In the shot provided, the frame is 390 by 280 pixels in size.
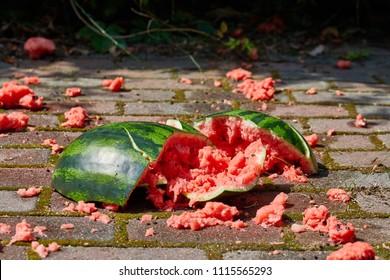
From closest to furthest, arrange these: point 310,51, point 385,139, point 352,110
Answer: point 385,139, point 352,110, point 310,51

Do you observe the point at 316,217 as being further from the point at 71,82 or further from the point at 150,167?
the point at 71,82

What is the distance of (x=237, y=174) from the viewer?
448 cm

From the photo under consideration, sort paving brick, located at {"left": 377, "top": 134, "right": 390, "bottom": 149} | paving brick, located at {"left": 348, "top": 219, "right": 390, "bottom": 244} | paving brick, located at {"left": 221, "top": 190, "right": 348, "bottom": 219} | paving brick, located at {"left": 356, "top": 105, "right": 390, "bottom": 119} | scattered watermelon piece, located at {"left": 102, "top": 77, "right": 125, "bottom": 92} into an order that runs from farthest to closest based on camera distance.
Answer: scattered watermelon piece, located at {"left": 102, "top": 77, "right": 125, "bottom": 92}
paving brick, located at {"left": 356, "top": 105, "right": 390, "bottom": 119}
paving brick, located at {"left": 377, "top": 134, "right": 390, "bottom": 149}
paving brick, located at {"left": 221, "top": 190, "right": 348, "bottom": 219}
paving brick, located at {"left": 348, "top": 219, "right": 390, "bottom": 244}

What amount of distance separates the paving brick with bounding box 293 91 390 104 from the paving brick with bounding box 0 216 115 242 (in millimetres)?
2774

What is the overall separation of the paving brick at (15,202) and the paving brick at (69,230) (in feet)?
0.41

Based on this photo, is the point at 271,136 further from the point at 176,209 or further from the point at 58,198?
the point at 58,198

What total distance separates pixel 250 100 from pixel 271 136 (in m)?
1.61

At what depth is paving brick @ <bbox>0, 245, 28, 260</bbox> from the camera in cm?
361

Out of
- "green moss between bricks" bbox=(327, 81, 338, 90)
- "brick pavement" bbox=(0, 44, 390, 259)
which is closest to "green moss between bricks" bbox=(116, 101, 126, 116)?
"brick pavement" bbox=(0, 44, 390, 259)

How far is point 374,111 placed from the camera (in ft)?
20.0

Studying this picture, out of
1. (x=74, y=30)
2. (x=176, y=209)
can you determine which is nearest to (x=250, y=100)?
(x=176, y=209)

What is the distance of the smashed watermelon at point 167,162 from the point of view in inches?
164

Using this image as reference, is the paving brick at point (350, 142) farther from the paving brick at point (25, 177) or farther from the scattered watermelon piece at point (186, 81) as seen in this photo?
the paving brick at point (25, 177)

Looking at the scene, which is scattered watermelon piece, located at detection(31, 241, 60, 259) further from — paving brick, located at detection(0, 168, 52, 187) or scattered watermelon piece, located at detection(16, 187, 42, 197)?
paving brick, located at detection(0, 168, 52, 187)
